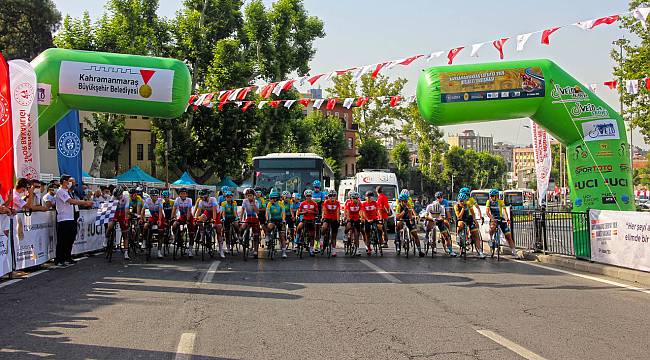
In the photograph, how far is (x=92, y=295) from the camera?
35.4 ft

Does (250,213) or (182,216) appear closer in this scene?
(250,213)

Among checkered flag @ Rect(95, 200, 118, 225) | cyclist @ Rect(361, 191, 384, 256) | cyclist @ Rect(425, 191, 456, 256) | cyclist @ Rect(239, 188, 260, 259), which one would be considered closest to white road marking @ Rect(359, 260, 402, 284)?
cyclist @ Rect(361, 191, 384, 256)

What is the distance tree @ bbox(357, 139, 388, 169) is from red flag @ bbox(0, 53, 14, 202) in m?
71.5

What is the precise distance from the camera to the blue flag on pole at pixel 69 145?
62.3ft

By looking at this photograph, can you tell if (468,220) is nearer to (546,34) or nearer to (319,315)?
(546,34)

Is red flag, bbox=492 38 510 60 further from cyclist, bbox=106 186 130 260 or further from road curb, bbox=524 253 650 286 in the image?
cyclist, bbox=106 186 130 260

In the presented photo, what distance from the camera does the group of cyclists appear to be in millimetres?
16875

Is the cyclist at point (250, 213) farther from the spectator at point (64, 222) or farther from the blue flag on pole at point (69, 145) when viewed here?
the blue flag on pole at point (69, 145)

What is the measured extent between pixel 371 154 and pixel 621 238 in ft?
235

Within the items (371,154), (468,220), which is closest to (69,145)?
(468,220)

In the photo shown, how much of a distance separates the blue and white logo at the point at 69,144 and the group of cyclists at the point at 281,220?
2.54m

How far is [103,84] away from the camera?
52.4 ft

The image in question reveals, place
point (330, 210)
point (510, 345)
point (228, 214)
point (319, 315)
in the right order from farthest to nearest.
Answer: point (330, 210) → point (228, 214) → point (319, 315) → point (510, 345)

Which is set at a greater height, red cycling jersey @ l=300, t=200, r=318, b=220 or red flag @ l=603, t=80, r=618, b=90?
red flag @ l=603, t=80, r=618, b=90
